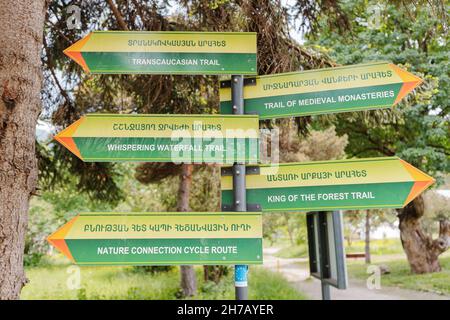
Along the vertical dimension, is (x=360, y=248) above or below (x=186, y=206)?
below

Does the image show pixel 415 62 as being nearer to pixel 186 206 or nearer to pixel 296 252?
pixel 186 206

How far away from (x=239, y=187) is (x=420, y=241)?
1499 cm

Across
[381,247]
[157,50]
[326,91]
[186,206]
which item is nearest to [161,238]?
[157,50]

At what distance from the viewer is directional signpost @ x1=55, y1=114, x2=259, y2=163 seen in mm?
2924

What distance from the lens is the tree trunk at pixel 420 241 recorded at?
51.5ft

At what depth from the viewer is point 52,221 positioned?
76.5ft

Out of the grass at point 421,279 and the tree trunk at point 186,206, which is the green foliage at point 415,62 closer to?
the grass at point 421,279

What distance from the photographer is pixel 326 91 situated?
3092 millimetres

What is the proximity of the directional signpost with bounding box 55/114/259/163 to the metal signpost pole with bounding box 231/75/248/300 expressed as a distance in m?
0.10

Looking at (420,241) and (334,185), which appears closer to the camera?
(334,185)

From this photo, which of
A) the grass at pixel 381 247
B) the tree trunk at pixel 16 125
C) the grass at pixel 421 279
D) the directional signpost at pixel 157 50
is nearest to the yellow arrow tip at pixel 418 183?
the directional signpost at pixel 157 50

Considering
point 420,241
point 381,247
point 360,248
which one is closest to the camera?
point 420,241

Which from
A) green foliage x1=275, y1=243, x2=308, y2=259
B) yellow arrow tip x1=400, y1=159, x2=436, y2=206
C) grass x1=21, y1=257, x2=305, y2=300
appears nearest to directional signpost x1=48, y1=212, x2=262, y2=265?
yellow arrow tip x1=400, y1=159, x2=436, y2=206

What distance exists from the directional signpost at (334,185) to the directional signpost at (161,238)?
210 mm
